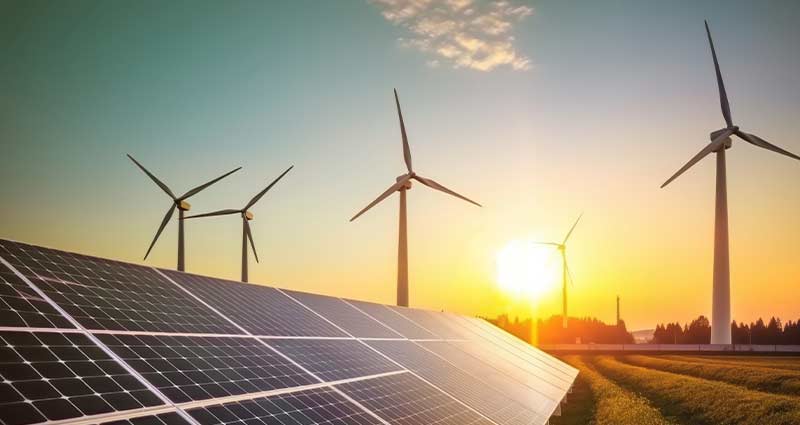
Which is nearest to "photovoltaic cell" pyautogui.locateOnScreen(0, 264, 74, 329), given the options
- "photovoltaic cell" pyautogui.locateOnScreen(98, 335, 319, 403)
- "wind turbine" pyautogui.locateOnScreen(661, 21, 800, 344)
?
"photovoltaic cell" pyautogui.locateOnScreen(98, 335, 319, 403)

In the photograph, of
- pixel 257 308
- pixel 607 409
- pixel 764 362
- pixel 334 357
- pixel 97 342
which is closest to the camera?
pixel 97 342

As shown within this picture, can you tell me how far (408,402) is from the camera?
16531mm

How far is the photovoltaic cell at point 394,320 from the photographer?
94.5 ft

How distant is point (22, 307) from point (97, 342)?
4.60ft

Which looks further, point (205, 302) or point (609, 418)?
point (609, 418)

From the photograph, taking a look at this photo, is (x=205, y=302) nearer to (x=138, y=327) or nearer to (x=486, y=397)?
(x=138, y=327)

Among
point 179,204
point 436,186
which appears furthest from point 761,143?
point 179,204

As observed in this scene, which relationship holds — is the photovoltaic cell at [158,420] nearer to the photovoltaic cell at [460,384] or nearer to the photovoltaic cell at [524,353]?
the photovoltaic cell at [460,384]

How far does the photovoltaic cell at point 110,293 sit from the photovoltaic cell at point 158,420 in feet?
10.6

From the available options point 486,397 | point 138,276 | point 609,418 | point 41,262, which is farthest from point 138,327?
point 609,418

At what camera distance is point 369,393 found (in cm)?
1591

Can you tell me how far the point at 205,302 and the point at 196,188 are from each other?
48197 mm

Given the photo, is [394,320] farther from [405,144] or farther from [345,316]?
[405,144]

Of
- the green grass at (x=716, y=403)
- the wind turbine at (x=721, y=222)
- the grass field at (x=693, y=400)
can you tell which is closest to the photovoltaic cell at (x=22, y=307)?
the grass field at (x=693, y=400)
